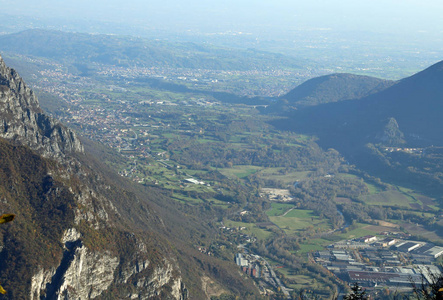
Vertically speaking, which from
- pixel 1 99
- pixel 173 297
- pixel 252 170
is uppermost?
pixel 1 99

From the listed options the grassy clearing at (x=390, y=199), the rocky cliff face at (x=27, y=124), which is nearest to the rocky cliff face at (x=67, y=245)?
the rocky cliff face at (x=27, y=124)

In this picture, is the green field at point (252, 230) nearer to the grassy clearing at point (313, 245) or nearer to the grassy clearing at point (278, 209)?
the grassy clearing at point (313, 245)

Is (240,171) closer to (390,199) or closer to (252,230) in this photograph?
(390,199)

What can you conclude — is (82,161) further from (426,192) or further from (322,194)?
(426,192)

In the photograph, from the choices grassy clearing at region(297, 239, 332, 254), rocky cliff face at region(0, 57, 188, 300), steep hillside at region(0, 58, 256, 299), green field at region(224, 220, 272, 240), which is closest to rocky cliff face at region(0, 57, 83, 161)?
steep hillside at region(0, 58, 256, 299)

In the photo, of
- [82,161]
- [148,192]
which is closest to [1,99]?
[82,161]

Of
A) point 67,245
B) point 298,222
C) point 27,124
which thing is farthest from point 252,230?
point 67,245
